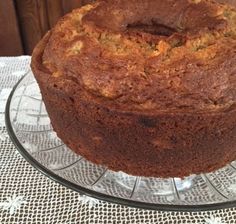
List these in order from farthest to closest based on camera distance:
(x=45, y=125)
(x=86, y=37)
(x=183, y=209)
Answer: (x=45, y=125) → (x=86, y=37) → (x=183, y=209)

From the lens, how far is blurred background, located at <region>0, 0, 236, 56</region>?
2525 millimetres

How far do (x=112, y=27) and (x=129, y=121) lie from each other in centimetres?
35

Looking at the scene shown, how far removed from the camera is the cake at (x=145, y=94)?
1.00 meters

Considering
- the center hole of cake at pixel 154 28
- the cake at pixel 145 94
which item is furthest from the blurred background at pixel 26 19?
the cake at pixel 145 94

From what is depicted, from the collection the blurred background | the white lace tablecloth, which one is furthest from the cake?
the blurred background

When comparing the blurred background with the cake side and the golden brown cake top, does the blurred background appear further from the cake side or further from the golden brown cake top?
the cake side

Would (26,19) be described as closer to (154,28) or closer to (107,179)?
(154,28)

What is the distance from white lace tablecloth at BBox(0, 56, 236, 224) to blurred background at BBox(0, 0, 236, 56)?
1.46 meters

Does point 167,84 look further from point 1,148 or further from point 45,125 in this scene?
point 1,148

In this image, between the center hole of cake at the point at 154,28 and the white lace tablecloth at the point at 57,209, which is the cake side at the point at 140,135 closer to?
the white lace tablecloth at the point at 57,209

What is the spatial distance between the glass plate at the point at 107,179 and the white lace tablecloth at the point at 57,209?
95mm

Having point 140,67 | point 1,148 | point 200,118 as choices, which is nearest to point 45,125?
point 1,148

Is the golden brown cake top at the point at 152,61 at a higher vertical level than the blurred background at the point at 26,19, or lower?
higher

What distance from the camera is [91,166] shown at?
1.18m
